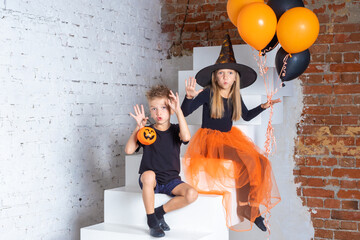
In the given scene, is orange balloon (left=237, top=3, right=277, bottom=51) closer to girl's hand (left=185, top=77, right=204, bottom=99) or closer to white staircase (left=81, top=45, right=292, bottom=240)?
girl's hand (left=185, top=77, right=204, bottom=99)

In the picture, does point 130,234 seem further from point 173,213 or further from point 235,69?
point 235,69

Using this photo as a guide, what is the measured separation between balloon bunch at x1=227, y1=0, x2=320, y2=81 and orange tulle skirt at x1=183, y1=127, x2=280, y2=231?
567mm

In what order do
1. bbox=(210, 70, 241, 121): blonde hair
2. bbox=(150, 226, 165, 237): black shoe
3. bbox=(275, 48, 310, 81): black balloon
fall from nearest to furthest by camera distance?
bbox=(150, 226, 165, 237): black shoe → bbox=(275, 48, 310, 81): black balloon → bbox=(210, 70, 241, 121): blonde hair

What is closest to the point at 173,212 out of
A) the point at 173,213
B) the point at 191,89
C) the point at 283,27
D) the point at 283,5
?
the point at 173,213

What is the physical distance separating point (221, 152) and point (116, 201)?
0.70 m

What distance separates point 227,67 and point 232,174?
0.70 metres

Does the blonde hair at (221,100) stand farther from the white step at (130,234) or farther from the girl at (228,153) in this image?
the white step at (130,234)

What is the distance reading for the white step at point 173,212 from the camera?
107 inches

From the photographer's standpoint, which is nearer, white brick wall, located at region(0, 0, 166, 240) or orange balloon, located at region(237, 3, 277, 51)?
orange balloon, located at region(237, 3, 277, 51)

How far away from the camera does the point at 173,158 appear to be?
2.85 m

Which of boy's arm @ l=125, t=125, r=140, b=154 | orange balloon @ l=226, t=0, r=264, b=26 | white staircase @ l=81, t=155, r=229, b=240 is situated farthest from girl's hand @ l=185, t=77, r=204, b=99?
white staircase @ l=81, t=155, r=229, b=240

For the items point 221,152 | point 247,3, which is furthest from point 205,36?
point 221,152

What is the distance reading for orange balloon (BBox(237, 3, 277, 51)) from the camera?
2.75 metres

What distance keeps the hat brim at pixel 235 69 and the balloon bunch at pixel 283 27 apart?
22cm
